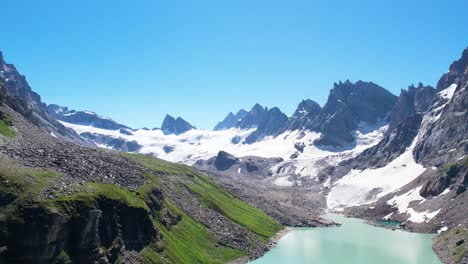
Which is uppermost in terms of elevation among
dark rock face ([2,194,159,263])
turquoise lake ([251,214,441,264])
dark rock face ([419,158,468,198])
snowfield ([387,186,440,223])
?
dark rock face ([419,158,468,198])

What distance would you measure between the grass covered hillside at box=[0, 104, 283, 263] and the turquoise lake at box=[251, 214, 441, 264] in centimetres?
989

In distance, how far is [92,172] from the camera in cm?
8112

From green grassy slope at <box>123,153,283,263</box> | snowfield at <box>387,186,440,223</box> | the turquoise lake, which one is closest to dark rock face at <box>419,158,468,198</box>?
snowfield at <box>387,186,440,223</box>

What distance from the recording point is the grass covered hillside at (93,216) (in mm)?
56219

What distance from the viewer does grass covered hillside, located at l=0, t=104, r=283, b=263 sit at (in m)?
56.2

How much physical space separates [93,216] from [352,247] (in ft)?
283

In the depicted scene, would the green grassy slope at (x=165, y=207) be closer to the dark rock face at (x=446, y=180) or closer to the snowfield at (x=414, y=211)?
the snowfield at (x=414, y=211)

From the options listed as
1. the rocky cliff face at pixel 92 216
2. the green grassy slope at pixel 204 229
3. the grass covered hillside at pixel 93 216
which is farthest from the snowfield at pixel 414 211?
the grass covered hillside at pixel 93 216

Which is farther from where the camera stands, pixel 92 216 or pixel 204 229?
pixel 204 229

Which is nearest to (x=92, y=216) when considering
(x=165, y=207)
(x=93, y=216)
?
(x=93, y=216)

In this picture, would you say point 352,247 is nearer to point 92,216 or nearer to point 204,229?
point 204,229

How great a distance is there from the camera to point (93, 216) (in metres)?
64.1

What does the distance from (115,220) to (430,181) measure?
157631mm

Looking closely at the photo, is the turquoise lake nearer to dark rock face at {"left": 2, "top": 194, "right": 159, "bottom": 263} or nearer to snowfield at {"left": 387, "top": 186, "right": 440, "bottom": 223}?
snowfield at {"left": 387, "top": 186, "right": 440, "bottom": 223}
